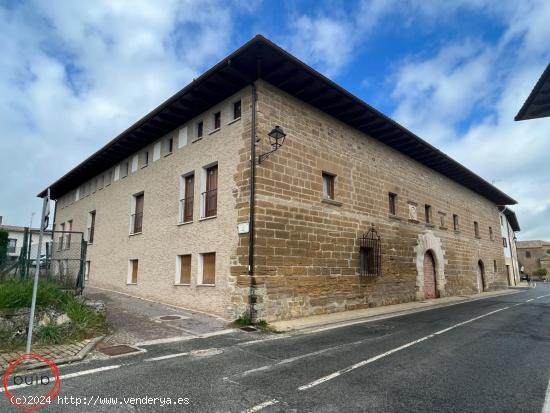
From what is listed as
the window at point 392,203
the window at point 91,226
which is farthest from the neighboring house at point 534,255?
the window at point 91,226

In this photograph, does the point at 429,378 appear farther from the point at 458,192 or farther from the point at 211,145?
the point at 458,192

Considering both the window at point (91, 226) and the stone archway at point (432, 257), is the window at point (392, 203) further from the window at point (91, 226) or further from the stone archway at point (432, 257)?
the window at point (91, 226)

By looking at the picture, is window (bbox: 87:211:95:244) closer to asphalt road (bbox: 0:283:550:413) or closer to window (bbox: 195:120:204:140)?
window (bbox: 195:120:204:140)

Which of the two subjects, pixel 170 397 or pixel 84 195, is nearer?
pixel 170 397

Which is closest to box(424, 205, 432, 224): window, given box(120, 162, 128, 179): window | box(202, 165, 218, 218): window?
box(202, 165, 218, 218): window

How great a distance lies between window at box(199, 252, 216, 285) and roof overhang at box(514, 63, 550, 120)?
8.75 meters

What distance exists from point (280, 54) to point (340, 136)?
441 cm

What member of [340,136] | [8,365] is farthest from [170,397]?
[340,136]

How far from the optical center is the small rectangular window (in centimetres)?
1062

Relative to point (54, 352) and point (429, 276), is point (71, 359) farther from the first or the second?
point (429, 276)

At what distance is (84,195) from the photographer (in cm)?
2105

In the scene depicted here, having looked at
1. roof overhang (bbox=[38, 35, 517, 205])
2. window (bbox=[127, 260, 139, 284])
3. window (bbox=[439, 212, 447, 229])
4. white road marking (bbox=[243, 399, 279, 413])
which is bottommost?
white road marking (bbox=[243, 399, 279, 413])

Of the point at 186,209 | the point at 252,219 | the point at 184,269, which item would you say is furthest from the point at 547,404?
the point at 186,209

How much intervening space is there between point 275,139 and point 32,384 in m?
7.82
